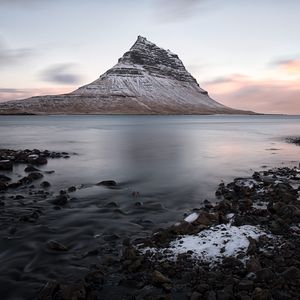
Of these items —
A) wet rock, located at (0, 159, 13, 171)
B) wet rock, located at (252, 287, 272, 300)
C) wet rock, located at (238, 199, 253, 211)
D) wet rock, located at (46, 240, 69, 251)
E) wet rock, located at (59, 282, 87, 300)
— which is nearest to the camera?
wet rock, located at (252, 287, 272, 300)

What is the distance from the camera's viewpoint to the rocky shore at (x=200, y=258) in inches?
381

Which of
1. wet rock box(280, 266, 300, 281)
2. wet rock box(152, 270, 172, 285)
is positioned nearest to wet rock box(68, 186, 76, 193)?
wet rock box(152, 270, 172, 285)

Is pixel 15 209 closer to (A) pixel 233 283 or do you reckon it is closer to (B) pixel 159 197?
(B) pixel 159 197

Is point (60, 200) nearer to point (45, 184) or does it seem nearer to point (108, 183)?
point (45, 184)

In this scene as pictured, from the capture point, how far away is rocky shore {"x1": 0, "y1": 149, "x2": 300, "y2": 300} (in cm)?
968

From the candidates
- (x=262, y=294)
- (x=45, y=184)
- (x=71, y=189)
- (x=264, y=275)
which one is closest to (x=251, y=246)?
(x=264, y=275)

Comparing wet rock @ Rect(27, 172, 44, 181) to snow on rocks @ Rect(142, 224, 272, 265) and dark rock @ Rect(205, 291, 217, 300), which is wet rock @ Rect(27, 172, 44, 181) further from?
dark rock @ Rect(205, 291, 217, 300)

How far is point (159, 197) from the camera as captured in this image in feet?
67.3

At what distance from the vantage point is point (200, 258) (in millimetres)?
11375

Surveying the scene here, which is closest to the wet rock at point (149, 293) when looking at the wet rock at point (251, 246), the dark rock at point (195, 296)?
the dark rock at point (195, 296)

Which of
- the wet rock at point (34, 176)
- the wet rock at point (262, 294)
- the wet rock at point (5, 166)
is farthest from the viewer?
the wet rock at point (5, 166)

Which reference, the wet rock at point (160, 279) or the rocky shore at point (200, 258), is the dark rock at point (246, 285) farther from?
the wet rock at point (160, 279)

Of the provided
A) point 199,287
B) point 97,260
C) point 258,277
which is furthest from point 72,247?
point 258,277

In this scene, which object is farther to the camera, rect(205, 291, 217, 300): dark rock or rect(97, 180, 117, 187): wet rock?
rect(97, 180, 117, 187): wet rock
